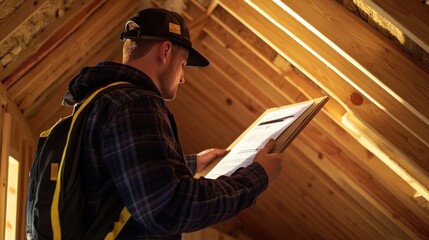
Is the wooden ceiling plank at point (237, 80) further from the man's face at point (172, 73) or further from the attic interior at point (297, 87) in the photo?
the man's face at point (172, 73)

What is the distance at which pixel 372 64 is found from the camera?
3.09m

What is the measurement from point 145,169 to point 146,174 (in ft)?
0.05

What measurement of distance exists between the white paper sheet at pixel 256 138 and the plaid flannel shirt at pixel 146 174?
1.27ft

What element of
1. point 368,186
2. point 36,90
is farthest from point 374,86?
point 36,90

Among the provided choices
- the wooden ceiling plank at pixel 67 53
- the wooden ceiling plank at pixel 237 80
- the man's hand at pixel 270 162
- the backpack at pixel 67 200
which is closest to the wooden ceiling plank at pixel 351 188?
the wooden ceiling plank at pixel 237 80

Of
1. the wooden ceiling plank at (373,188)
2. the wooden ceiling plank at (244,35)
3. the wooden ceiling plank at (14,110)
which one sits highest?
the wooden ceiling plank at (244,35)

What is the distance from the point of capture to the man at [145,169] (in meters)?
2.13

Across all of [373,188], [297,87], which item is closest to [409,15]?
[297,87]

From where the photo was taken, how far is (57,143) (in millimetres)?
2258

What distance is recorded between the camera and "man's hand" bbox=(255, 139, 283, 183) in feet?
7.87

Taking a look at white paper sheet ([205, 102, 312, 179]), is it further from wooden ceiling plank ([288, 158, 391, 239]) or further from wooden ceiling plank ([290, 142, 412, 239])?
wooden ceiling plank ([288, 158, 391, 239])

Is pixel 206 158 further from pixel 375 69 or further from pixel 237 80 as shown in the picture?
pixel 237 80

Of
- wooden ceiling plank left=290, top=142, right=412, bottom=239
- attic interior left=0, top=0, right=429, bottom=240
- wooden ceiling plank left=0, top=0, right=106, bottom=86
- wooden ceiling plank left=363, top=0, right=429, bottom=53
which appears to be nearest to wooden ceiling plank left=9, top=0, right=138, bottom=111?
attic interior left=0, top=0, right=429, bottom=240

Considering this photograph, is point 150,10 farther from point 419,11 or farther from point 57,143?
point 419,11
